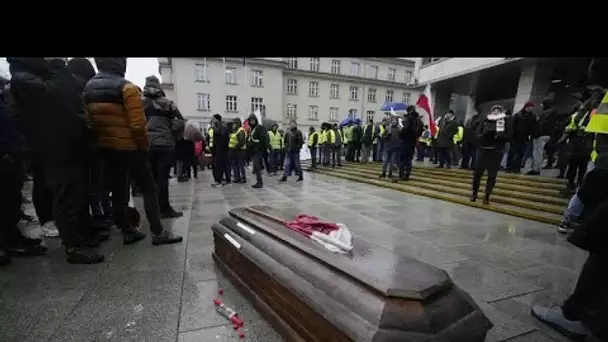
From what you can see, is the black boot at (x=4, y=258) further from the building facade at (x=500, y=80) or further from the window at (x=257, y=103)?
the window at (x=257, y=103)

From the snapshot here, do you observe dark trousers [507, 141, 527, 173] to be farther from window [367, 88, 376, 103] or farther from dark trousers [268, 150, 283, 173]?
window [367, 88, 376, 103]

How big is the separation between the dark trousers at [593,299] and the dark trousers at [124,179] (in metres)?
3.70

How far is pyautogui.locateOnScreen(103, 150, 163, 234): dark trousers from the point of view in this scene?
116 inches

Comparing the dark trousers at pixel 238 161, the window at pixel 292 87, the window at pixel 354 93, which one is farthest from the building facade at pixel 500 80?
the window at pixel 354 93

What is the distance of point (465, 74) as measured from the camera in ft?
46.6

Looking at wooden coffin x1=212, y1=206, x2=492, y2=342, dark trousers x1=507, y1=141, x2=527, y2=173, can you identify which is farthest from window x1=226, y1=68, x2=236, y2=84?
wooden coffin x1=212, y1=206, x2=492, y2=342

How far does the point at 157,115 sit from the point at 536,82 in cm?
1464

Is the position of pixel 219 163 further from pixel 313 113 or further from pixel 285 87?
pixel 313 113

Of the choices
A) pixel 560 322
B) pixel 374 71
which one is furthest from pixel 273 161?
pixel 374 71

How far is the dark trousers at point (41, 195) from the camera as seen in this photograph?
3.37 meters

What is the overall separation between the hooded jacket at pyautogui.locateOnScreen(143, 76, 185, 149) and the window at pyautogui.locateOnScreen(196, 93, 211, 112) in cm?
2798

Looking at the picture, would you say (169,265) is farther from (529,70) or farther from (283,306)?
(529,70)

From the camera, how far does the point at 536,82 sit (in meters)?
11.7
